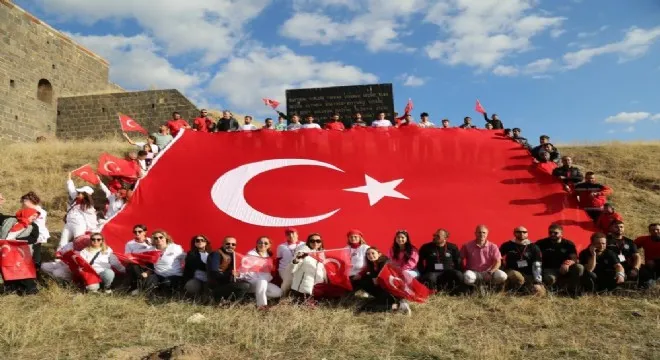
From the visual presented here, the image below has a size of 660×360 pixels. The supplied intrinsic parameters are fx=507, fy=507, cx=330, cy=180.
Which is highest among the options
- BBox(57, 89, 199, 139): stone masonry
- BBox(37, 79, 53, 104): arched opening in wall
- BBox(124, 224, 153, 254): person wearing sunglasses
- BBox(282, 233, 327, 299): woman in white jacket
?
BBox(37, 79, 53, 104): arched opening in wall

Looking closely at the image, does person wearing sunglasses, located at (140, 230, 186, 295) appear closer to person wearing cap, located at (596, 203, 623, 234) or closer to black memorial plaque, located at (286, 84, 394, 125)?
person wearing cap, located at (596, 203, 623, 234)

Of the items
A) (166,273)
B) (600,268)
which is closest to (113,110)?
(166,273)

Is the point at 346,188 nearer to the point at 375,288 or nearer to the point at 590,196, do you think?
the point at 375,288

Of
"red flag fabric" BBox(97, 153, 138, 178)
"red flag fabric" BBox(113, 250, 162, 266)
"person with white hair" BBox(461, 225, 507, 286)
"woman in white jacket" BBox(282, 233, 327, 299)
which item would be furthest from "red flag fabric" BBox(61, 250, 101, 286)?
"person with white hair" BBox(461, 225, 507, 286)

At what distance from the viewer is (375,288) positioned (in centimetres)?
620

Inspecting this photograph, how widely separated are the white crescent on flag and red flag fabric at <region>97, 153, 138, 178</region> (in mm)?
1960

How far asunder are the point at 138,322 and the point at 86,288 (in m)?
1.55

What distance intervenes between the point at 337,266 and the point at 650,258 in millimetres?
4537

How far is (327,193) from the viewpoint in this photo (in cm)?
881

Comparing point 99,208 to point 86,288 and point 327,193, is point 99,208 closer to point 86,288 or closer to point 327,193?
point 86,288

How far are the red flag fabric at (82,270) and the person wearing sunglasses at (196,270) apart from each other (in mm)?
1205

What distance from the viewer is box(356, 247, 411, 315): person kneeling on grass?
6.06m

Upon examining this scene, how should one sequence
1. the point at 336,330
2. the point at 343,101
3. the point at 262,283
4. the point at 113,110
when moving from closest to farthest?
the point at 336,330
the point at 262,283
the point at 343,101
the point at 113,110

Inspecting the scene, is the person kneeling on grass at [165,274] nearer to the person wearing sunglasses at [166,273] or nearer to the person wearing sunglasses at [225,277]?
the person wearing sunglasses at [166,273]
